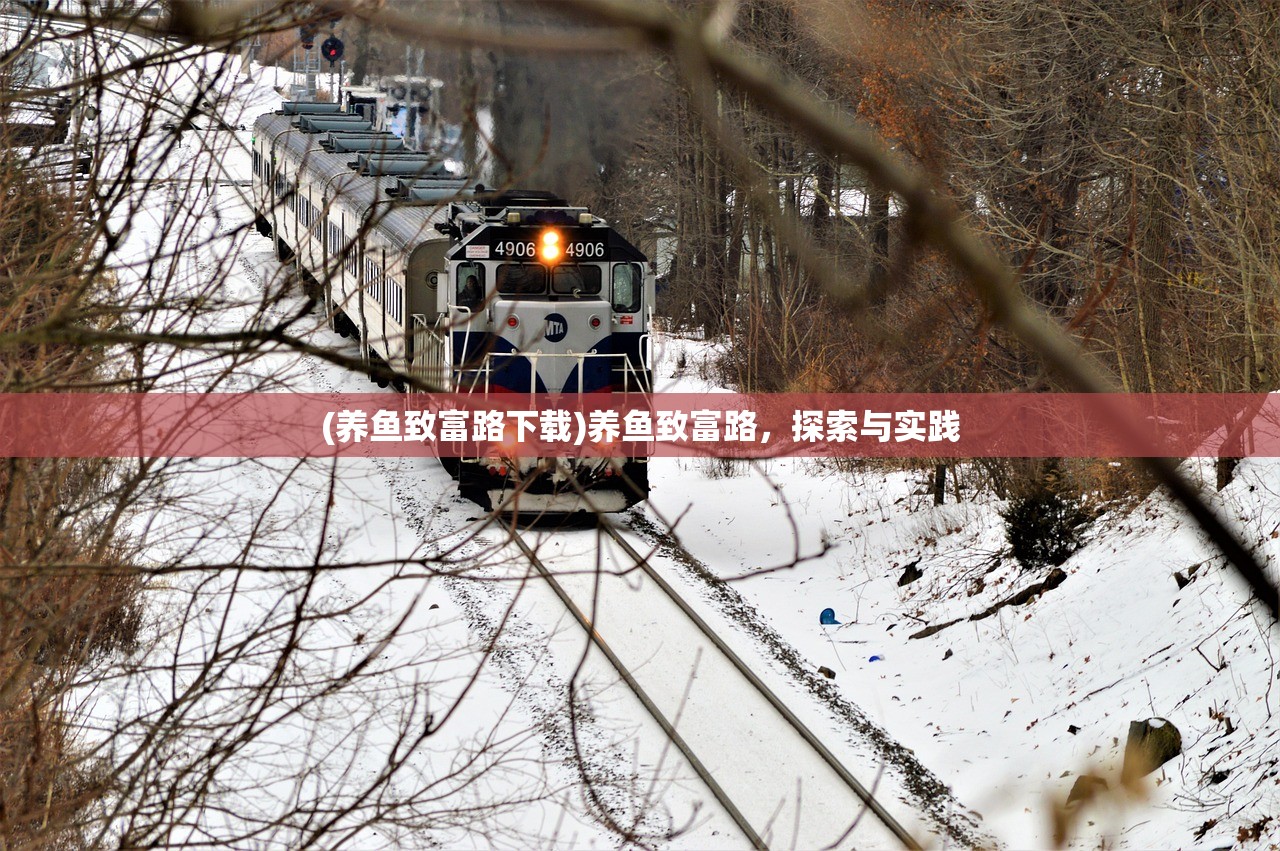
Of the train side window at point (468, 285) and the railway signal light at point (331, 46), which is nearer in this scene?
the railway signal light at point (331, 46)

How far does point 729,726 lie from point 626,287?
7448 millimetres

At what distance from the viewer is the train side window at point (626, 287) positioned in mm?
18141

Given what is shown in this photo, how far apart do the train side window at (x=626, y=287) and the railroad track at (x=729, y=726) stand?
3937 mm

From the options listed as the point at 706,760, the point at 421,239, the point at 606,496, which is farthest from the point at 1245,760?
the point at 421,239

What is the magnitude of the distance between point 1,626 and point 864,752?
27.0ft

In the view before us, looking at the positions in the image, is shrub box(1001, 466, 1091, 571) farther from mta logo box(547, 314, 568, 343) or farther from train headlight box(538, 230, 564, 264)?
train headlight box(538, 230, 564, 264)

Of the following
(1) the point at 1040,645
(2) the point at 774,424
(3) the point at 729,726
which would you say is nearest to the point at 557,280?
(2) the point at 774,424

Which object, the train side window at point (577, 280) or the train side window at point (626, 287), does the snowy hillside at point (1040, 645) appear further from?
the train side window at point (577, 280)

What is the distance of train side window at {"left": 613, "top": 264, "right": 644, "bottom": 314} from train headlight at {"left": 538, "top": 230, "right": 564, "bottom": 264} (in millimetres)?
843

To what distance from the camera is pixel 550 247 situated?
1775 cm

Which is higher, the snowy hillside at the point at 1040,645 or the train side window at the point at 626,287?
the train side window at the point at 626,287

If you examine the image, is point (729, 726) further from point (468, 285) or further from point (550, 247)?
point (550, 247)

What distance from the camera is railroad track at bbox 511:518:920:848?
10.6 m

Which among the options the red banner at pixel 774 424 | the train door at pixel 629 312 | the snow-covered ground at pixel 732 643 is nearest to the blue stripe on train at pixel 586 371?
the train door at pixel 629 312
